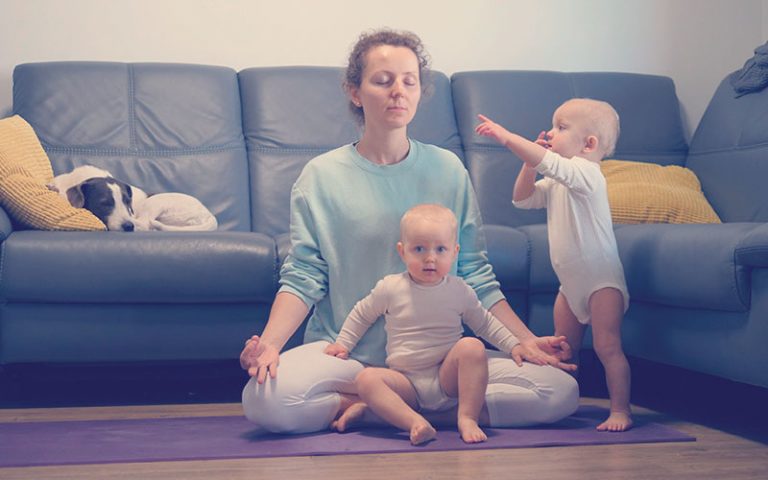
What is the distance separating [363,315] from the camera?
7.20 feet

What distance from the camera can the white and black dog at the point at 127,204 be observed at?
2947 millimetres

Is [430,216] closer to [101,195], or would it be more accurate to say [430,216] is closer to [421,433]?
[421,433]

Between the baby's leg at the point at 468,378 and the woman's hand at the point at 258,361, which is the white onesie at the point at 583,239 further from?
the woman's hand at the point at 258,361

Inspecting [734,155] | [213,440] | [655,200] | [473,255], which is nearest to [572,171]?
[473,255]

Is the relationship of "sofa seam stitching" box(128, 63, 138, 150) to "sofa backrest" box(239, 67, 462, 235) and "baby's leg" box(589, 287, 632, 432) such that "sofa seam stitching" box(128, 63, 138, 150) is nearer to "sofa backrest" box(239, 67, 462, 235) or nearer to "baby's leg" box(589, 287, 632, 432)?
"sofa backrest" box(239, 67, 462, 235)

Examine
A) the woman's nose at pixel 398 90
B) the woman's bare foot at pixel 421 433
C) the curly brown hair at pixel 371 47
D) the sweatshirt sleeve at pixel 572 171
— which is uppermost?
the curly brown hair at pixel 371 47

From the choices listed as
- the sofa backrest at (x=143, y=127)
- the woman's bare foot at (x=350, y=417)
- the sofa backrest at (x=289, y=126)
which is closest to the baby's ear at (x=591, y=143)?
the woman's bare foot at (x=350, y=417)

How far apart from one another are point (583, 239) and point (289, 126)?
1466 millimetres

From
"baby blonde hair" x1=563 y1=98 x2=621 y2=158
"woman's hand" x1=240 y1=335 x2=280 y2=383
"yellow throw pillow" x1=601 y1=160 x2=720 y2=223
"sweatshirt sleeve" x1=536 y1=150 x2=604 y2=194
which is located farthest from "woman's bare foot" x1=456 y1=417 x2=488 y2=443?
"yellow throw pillow" x1=601 y1=160 x2=720 y2=223

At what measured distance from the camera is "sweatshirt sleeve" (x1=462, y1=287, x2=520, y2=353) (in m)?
2.21

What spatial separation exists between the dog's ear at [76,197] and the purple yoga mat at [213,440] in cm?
86

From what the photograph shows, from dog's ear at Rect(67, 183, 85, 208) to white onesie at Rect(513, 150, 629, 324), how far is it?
4.87 ft

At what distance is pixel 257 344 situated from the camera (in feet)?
6.79

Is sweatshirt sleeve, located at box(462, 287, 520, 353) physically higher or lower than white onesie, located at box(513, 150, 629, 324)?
lower
